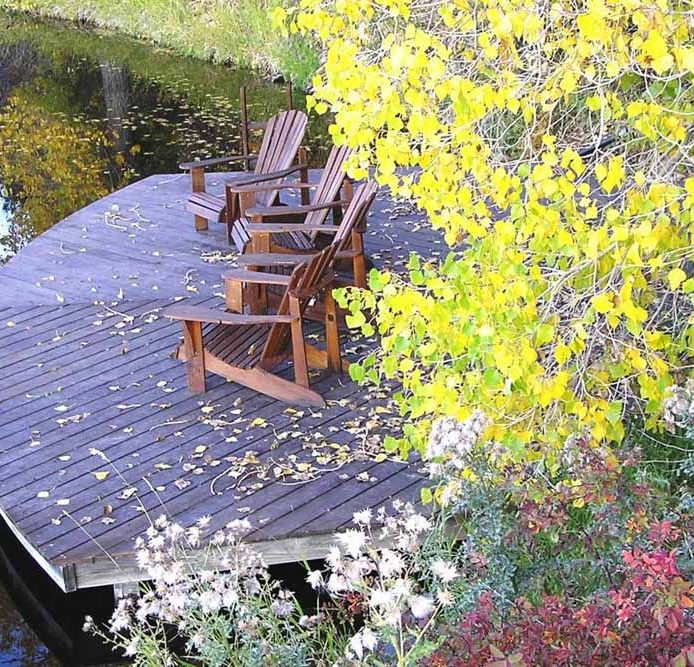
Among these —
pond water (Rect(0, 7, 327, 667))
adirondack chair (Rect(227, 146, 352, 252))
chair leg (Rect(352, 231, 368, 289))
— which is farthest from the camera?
pond water (Rect(0, 7, 327, 667))

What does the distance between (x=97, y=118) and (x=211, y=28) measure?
4024 millimetres

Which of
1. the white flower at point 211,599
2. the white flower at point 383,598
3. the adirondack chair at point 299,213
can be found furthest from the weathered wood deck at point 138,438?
the white flower at point 383,598

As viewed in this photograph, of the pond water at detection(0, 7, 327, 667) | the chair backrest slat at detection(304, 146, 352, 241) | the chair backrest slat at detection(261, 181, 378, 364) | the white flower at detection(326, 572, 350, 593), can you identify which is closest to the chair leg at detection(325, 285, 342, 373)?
the chair backrest slat at detection(261, 181, 378, 364)

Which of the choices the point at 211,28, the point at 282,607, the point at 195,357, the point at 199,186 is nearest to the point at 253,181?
the point at 199,186

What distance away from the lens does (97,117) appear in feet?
42.0

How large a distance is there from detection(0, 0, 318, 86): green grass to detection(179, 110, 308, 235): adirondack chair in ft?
22.2

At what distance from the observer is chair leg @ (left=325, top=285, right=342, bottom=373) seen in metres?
4.45

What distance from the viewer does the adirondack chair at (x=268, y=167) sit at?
6254mm

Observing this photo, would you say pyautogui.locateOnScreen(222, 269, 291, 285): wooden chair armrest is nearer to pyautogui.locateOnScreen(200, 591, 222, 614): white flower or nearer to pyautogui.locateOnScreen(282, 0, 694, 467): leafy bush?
pyautogui.locateOnScreen(282, 0, 694, 467): leafy bush

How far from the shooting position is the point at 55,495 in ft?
12.0

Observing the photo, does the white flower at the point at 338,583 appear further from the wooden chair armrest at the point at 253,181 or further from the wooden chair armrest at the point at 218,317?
the wooden chair armrest at the point at 253,181

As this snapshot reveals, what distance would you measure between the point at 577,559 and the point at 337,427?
1.67 meters

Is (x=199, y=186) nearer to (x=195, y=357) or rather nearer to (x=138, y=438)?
(x=195, y=357)

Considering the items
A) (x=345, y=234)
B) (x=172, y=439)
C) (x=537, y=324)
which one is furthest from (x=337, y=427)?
(x=537, y=324)
